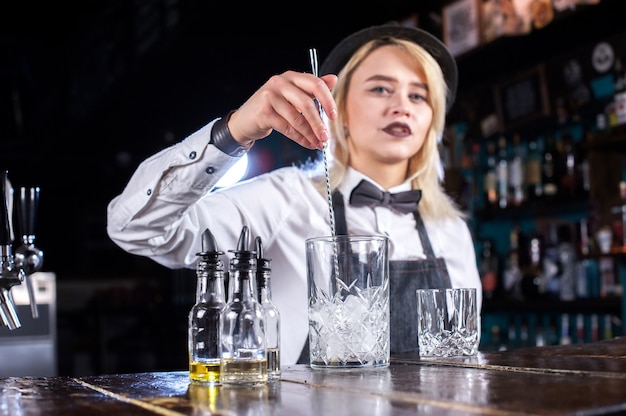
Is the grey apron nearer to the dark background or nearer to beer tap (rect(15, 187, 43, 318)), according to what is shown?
beer tap (rect(15, 187, 43, 318))

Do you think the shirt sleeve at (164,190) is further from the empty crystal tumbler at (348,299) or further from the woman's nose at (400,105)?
the woman's nose at (400,105)

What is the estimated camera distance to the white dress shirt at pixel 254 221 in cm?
161

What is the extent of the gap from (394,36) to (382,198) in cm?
51

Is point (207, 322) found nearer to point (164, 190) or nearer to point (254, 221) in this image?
point (164, 190)

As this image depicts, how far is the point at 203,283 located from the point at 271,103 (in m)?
0.36

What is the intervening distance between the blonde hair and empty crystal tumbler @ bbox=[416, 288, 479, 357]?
744 mm

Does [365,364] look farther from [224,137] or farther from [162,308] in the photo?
[162,308]

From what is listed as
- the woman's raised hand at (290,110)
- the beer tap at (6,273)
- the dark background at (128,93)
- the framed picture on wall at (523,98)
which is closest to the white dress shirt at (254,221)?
the woman's raised hand at (290,110)

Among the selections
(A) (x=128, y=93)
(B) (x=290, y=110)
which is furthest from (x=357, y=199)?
(A) (x=128, y=93)

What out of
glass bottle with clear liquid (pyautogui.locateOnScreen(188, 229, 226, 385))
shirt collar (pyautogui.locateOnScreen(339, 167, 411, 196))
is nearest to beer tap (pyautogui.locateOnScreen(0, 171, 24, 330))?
glass bottle with clear liquid (pyautogui.locateOnScreen(188, 229, 226, 385))

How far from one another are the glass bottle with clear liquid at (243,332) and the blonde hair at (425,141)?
3.36ft

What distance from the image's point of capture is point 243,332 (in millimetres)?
1114

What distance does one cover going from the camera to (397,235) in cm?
215

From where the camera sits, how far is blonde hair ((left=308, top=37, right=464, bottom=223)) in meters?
2.19
